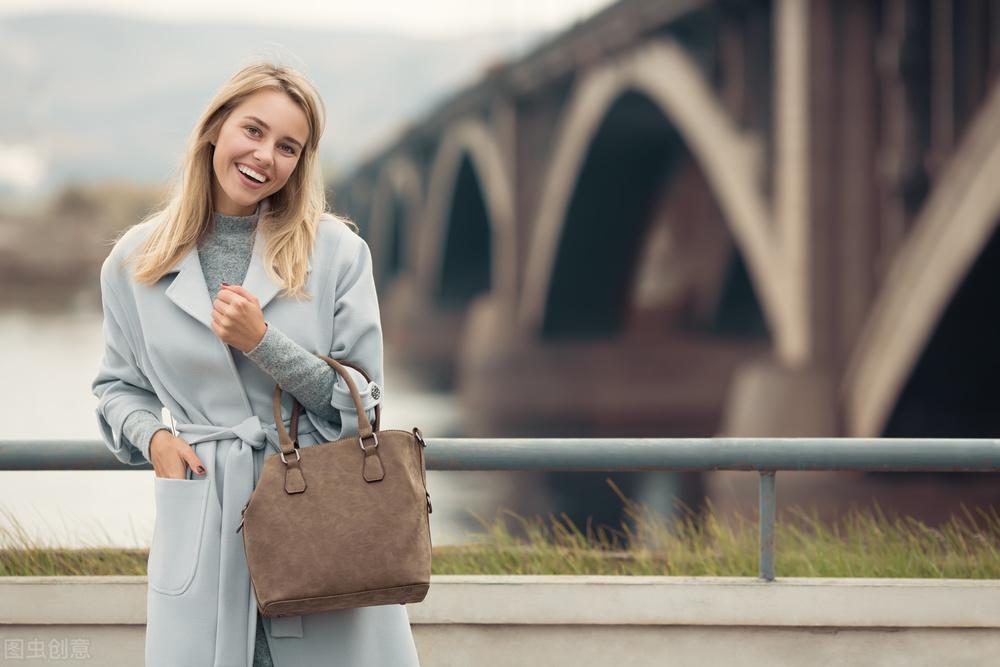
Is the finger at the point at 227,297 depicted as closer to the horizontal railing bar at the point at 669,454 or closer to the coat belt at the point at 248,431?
the coat belt at the point at 248,431

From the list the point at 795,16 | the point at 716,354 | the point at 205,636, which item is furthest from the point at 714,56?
the point at 205,636

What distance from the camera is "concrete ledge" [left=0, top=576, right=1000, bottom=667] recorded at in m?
3.10

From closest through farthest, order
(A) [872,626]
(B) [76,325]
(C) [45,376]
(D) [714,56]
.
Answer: (A) [872,626] → (D) [714,56] → (C) [45,376] → (B) [76,325]

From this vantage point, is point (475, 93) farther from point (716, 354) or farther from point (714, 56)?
point (714, 56)

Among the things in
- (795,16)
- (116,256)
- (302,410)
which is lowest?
(302,410)

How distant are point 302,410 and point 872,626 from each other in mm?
1570

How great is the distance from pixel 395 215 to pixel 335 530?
50.4 meters

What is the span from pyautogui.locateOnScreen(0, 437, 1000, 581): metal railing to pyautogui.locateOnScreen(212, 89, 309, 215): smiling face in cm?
100

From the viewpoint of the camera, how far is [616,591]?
3115 mm

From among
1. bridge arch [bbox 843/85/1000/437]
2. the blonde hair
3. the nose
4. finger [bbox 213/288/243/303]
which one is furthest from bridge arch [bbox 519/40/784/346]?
finger [bbox 213/288/243/303]

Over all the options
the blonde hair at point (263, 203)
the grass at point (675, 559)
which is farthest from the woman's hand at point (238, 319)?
the grass at point (675, 559)

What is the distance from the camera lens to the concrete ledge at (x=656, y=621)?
10.2 feet

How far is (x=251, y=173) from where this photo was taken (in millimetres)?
2268

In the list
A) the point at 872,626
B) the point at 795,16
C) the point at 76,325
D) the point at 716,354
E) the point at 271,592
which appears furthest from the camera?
the point at 76,325
